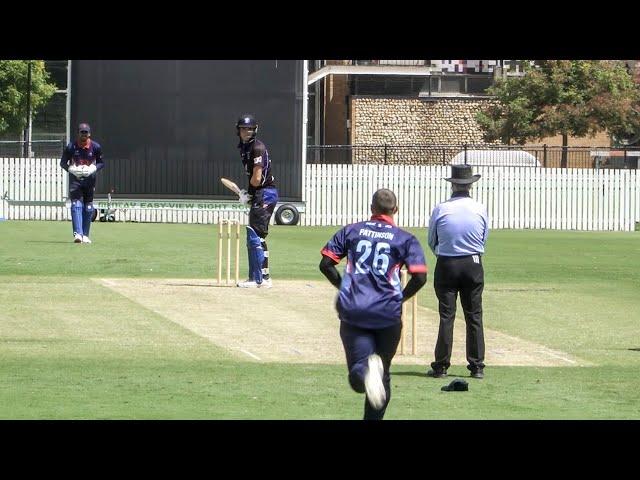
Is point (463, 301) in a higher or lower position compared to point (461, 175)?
lower

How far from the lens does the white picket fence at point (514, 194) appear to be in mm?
37719

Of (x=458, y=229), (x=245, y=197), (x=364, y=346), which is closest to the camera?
(x=364, y=346)

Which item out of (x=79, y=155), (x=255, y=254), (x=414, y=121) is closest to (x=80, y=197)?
(x=79, y=155)

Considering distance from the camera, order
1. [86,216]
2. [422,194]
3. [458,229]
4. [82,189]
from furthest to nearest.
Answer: [422,194]
[86,216]
[82,189]
[458,229]

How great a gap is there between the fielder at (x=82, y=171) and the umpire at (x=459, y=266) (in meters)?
12.2

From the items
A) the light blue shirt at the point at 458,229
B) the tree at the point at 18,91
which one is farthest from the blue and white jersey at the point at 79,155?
the tree at the point at 18,91

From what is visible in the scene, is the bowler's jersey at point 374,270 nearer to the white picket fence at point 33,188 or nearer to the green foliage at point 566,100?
the white picket fence at point 33,188

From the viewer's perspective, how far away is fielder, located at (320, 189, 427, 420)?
1028 centimetres

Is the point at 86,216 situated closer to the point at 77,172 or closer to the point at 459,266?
the point at 77,172

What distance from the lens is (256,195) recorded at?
19516 mm

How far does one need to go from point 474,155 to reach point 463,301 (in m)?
31.4

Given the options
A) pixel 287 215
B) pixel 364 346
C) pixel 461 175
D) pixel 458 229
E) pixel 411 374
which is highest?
pixel 461 175
